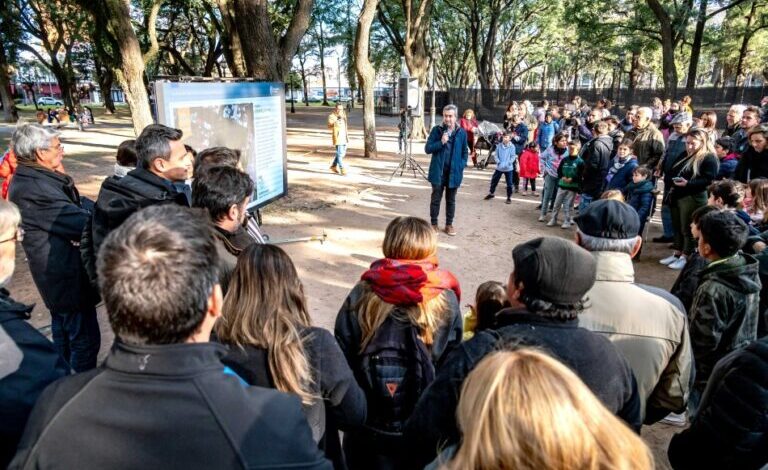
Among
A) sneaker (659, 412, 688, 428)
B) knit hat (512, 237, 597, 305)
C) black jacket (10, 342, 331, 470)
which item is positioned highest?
knit hat (512, 237, 597, 305)

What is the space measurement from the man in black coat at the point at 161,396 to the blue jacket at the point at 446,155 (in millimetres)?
6046

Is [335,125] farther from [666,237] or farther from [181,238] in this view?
[181,238]

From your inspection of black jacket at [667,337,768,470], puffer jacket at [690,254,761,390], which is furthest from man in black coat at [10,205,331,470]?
puffer jacket at [690,254,761,390]

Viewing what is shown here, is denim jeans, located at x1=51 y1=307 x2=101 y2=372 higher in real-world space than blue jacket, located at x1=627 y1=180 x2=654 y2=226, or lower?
lower

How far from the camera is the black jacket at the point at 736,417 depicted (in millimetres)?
1570

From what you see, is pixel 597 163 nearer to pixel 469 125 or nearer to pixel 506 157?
pixel 506 157

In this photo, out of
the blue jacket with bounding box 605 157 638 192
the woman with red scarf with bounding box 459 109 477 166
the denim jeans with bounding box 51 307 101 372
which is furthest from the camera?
the woman with red scarf with bounding box 459 109 477 166

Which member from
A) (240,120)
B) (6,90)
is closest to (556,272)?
(240,120)

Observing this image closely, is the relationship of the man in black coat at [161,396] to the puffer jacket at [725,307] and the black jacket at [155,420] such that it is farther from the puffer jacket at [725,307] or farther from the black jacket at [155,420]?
the puffer jacket at [725,307]

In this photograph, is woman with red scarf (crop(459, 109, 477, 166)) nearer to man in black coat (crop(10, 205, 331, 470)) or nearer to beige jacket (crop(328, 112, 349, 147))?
beige jacket (crop(328, 112, 349, 147))

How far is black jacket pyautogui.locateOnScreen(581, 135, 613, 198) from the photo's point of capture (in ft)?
22.7

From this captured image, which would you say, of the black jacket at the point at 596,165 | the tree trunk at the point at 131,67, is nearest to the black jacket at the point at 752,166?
the black jacket at the point at 596,165

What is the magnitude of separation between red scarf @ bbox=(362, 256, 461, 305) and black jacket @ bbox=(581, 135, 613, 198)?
5565 millimetres

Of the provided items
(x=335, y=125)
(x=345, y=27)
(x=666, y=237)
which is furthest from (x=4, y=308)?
(x=345, y=27)
